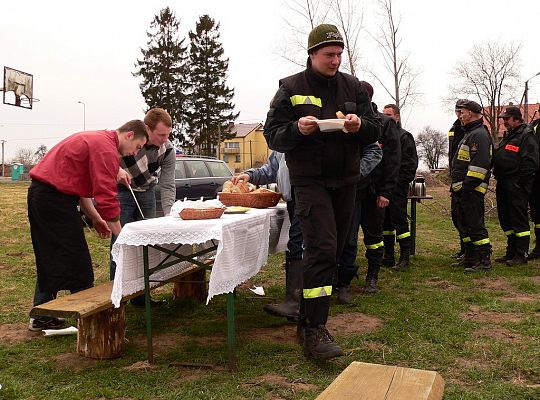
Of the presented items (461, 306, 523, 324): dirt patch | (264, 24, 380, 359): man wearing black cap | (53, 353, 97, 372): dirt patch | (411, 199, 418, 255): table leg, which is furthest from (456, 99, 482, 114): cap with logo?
(53, 353, 97, 372): dirt patch

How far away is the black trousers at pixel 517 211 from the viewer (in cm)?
693

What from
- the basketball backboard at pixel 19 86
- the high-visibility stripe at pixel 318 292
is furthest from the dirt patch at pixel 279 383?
the basketball backboard at pixel 19 86

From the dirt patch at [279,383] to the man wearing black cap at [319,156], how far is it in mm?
264

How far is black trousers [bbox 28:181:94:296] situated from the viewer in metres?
3.96

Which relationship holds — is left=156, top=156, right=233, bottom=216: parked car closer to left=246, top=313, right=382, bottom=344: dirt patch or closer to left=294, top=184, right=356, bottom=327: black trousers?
left=246, top=313, right=382, bottom=344: dirt patch

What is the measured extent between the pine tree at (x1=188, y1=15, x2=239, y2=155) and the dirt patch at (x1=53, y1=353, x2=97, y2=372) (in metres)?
40.7

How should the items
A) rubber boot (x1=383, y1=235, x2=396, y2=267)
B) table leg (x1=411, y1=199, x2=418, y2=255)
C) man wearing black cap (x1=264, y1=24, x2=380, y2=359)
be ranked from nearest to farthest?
1. man wearing black cap (x1=264, y1=24, x2=380, y2=359)
2. rubber boot (x1=383, y1=235, x2=396, y2=267)
3. table leg (x1=411, y1=199, x2=418, y2=255)

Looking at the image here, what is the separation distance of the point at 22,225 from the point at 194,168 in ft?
12.3

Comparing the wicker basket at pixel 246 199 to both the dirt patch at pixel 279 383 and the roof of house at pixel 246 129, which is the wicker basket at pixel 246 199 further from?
the roof of house at pixel 246 129

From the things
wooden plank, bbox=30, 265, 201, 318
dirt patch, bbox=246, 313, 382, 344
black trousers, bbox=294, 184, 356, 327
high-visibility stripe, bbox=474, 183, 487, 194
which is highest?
high-visibility stripe, bbox=474, 183, 487, 194

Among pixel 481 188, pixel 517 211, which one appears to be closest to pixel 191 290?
pixel 481 188

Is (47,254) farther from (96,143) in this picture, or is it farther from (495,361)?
(495,361)

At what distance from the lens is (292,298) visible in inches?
178

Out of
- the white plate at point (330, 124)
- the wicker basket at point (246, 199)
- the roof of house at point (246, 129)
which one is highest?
the roof of house at point (246, 129)
